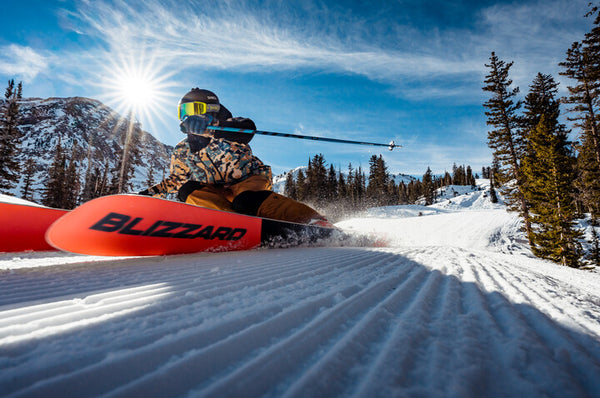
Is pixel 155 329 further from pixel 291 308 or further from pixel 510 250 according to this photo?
pixel 510 250

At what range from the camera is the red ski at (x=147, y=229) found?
2.14 metres

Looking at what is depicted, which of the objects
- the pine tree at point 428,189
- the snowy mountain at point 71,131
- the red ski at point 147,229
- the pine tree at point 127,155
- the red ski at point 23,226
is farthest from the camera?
the snowy mountain at point 71,131

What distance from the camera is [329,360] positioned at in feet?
1.98

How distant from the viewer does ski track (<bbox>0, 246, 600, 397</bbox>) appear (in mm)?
519

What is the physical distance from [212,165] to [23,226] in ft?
7.73

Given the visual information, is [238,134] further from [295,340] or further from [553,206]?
Answer: [553,206]

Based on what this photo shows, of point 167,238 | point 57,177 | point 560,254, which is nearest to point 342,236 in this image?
point 167,238

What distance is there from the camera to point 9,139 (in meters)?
16.7

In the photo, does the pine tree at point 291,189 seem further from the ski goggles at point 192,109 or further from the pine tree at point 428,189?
the ski goggles at point 192,109

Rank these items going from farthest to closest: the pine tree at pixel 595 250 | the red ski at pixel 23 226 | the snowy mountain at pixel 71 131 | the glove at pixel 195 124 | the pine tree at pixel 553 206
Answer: the snowy mountain at pixel 71 131 < the pine tree at pixel 595 250 < the pine tree at pixel 553 206 < the glove at pixel 195 124 < the red ski at pixel 23 226

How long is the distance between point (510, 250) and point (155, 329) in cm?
1276

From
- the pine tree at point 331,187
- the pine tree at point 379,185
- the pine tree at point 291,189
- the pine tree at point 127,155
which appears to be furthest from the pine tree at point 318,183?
the pine tree at point 127,155

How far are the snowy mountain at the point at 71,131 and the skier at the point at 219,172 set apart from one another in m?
104

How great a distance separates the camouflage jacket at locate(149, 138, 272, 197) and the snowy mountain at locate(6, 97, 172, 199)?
10436 centimetres
